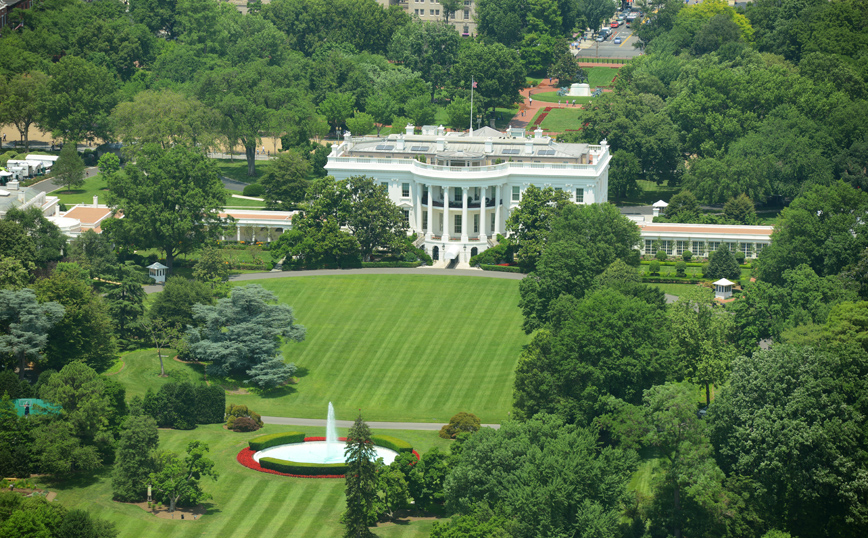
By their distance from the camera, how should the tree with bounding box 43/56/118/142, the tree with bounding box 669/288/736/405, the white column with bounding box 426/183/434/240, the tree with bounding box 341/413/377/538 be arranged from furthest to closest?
the tree with bounding box 43/56/118/142
the white column with bounding box 426/183/434/240
the tree with bounding box 669/288/736/405
the tree with bounding box 341/413/377/538

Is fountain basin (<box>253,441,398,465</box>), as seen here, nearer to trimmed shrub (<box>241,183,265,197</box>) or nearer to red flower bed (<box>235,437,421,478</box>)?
red flower bed (<box>235,437,421,478</box>)

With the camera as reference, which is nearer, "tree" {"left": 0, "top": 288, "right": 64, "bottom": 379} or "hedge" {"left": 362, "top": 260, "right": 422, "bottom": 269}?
"tree" {"left": 0, "top": 288, "right": 64, "bottom": 379}

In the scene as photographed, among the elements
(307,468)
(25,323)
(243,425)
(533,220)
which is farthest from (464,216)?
(307,468)

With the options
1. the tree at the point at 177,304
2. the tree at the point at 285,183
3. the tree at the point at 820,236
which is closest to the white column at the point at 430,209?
the tree at the point at 285,183

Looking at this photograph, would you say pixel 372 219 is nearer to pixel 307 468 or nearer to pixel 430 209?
pixel 430 209

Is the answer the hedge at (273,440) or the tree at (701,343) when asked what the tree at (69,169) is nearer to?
the hedge at (273,440)

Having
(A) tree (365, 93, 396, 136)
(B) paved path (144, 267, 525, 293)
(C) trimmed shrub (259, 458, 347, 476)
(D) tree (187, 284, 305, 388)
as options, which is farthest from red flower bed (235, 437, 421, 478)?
(A) tree (365, 93, 396, 136)
